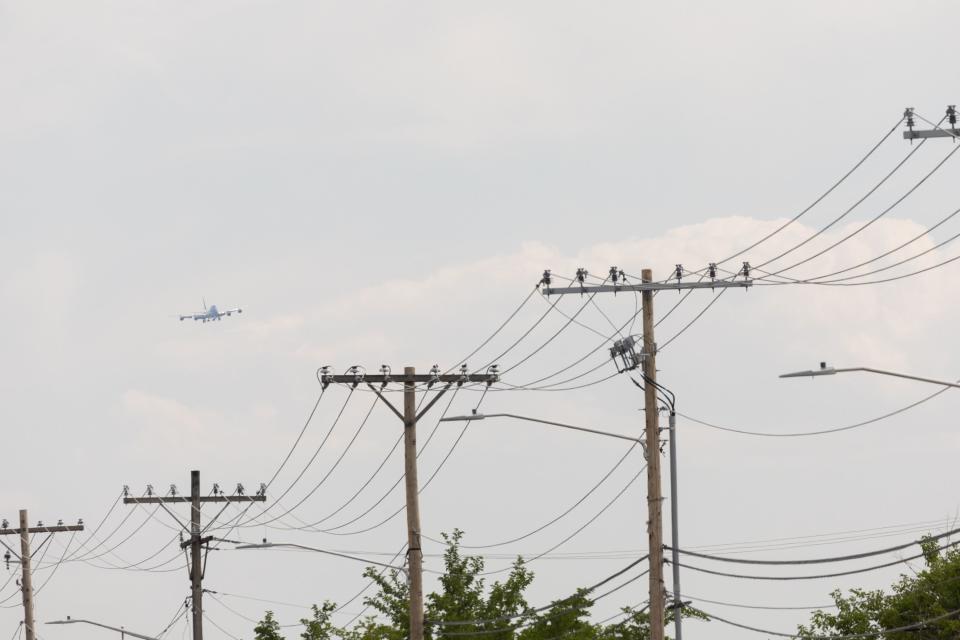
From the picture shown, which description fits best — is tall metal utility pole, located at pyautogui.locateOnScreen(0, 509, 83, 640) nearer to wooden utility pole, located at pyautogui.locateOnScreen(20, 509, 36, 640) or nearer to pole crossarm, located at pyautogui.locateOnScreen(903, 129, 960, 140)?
wooden utility pole, located at pyautogui.locateOnScreen(20, 509, 36, 640)

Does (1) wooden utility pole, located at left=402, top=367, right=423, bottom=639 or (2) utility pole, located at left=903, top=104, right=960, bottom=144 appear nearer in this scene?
(2) utility pole, located at left=903, top=104, right=960, bottom=144

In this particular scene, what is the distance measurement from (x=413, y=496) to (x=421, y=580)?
6.31ft

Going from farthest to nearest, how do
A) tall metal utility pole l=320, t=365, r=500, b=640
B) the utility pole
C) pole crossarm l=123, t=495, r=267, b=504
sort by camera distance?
pole crossarm l=123, t=495, r=267, b=504, tall metal utility pole l=320, t=365, r=500, b=640, the utility pole

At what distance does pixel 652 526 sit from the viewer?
33281mm

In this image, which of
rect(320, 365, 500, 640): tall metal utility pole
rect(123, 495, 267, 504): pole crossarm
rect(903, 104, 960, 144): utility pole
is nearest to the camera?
rect(903, 104, 960, 144): utility pole

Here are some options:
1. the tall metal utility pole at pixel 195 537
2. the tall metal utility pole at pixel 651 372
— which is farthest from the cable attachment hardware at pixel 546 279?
the tall metal utility pole at pixel 195 537

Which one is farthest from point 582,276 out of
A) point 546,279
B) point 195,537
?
point 195,537

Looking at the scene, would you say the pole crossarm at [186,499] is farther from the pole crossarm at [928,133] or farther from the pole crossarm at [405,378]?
the pole crossarm at [928,133]

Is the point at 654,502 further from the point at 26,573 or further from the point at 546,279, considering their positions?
the point at 26,573

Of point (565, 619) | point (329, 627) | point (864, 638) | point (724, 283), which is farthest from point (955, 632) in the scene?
point (724, 283)

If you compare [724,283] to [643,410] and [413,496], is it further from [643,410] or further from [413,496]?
[413,496]

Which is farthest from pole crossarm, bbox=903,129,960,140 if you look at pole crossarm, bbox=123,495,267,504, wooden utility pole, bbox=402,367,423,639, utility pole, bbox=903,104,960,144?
pole crossarm, bbox=123,495,267,504

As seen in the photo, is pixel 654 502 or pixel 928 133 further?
pixel 654 502

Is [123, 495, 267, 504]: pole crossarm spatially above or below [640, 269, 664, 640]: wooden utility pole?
above
